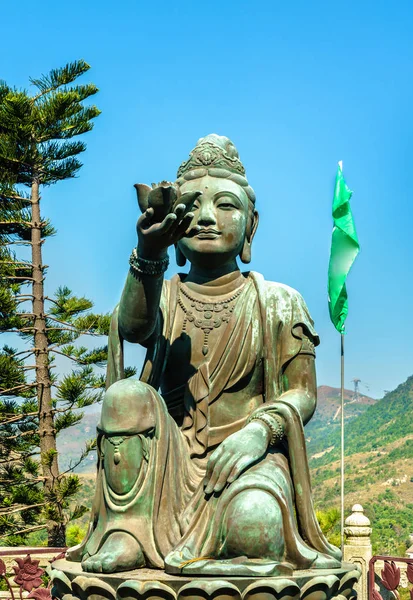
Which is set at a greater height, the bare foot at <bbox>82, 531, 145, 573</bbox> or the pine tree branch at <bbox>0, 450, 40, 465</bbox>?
the pine tree branch at <bbox>0, 450, 40, 465</bbox>

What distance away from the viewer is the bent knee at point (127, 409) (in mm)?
4914

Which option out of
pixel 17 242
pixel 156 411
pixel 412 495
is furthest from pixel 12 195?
pixel 412 495

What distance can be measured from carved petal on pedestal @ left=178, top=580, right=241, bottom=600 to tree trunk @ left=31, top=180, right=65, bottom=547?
10.9 m

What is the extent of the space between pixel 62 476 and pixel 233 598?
1128 cm

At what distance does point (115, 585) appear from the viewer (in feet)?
15.0

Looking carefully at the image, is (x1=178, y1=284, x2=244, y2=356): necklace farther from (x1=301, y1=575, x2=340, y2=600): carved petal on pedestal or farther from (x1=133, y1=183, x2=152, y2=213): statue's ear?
(x1=301, y1=575, x2=340, y2=600): carved petal on pedestal

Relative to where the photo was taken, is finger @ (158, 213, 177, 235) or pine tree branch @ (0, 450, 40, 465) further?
pine tree branch @ (0, 450, 40, 465)

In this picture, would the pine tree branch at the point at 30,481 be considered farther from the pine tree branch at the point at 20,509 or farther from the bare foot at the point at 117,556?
the bare foot at the point at 117,556

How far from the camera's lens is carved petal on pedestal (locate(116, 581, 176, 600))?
14.7ft

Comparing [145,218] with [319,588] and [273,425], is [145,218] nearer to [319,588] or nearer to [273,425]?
[273,425]

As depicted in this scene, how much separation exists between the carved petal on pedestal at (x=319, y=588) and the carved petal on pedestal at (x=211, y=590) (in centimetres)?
39

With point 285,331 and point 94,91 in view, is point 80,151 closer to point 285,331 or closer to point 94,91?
point 94,91

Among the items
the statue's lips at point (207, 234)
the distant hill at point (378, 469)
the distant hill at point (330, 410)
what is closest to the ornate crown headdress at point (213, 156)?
the statue's lips at point (207, 234)

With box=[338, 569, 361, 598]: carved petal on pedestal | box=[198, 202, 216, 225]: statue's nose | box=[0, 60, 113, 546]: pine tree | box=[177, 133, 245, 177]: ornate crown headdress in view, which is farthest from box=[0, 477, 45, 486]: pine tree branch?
box=[338, 569, 361, 598]: carved petal on pedestal
